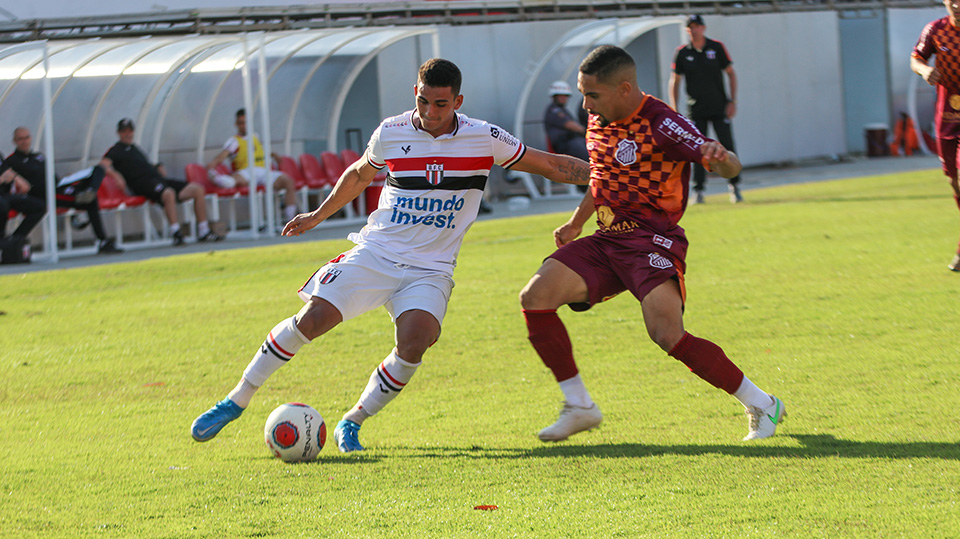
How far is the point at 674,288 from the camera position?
452cm

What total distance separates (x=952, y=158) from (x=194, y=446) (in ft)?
20.9

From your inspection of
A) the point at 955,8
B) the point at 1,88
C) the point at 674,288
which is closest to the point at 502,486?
the point at 674,288

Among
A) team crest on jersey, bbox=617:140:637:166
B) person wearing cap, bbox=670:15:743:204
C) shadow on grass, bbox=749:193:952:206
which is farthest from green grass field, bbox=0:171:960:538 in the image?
shadow on grass, bbox=749:193:952:206

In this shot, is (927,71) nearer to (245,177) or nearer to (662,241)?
(662,241)

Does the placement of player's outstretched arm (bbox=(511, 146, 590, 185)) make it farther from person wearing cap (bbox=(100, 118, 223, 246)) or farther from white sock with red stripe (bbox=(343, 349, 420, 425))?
person wearing cap (bbox=(100, 118, 223, 246))

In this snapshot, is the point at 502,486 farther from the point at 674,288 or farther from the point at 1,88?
the point at 1,88

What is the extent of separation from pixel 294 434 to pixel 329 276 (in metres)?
0.81

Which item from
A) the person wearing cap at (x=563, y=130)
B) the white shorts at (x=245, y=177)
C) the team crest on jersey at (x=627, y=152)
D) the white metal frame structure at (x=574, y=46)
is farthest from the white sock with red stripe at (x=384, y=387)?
the white metal frame structure at (x=574, y=46)

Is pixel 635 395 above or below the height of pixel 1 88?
below

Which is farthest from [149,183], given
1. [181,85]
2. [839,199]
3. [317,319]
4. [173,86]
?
[317,319]

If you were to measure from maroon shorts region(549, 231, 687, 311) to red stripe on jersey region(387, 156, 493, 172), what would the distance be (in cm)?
57

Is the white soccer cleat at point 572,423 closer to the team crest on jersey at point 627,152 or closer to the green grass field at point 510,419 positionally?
the green grass field at point 510,419

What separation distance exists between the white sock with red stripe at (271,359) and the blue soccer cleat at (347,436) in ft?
1.25

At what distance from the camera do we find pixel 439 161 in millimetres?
4832
